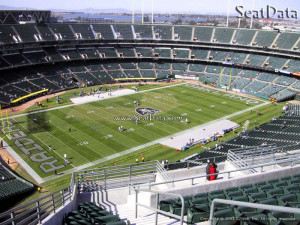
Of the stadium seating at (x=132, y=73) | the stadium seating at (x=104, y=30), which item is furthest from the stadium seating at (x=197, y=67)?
the stadium seating at (x=104, y=30)

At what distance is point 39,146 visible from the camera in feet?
111

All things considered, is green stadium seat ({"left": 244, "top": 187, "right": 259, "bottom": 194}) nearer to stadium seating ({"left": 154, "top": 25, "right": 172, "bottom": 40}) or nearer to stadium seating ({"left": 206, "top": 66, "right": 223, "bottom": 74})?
stadium seating ({"left": 206, "top": 66, "right": 223, "bottom": 74})

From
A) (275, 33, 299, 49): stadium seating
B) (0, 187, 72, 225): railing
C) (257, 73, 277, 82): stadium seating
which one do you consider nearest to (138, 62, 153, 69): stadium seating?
(257, 73, 277, 82): stadium seating

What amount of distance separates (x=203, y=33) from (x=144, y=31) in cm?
1662

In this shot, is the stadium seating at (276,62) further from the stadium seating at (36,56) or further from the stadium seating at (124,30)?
the stadium seating at (36,56)

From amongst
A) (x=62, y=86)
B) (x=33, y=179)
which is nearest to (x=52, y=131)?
(x=33, y=179)

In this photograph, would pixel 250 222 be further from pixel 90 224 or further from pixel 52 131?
pixel 52 131

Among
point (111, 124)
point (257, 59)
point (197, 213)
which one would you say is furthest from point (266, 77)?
point (197, 213)

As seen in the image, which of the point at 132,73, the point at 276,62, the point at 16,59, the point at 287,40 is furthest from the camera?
the point at 132,73

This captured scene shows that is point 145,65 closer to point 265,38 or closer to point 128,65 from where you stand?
point 128,65

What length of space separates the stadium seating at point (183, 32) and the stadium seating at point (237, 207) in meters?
69.9

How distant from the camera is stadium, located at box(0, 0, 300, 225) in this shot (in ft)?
35.0

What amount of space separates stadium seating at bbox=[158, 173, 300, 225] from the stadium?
4 centimetres

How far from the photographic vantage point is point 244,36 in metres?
73.0
